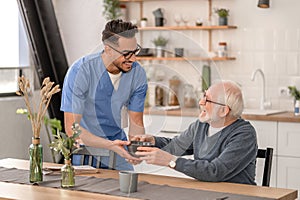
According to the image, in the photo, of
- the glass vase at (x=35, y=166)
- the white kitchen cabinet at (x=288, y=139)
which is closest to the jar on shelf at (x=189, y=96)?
the glass vase at (x=35, y=166)

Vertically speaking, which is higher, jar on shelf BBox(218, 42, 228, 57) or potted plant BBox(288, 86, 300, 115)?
jar on shelf BBox(218, 42, 228, 57)

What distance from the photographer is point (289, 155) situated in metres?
4.70

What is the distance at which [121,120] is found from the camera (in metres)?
3.11

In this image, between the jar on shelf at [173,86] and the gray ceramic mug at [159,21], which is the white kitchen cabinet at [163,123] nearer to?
the jar on shelf at [173,86]

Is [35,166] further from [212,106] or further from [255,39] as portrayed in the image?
[255,39]

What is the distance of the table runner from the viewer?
2.65 m

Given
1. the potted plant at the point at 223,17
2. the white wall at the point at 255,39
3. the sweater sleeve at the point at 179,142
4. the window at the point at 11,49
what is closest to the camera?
the sweater sleeve at the point at 179,142

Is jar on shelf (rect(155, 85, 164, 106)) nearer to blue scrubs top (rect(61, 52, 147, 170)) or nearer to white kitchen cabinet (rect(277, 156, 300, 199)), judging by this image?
blue scrubs top (rect(61, 52, 147, 170))

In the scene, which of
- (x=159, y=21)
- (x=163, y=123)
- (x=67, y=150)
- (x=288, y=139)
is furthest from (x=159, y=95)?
(x=159, y=21)

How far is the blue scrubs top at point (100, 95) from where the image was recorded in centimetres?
305

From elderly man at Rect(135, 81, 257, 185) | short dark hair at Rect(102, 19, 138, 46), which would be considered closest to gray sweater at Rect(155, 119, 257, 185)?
elderly man at Rect(135, 81, 257, 185)

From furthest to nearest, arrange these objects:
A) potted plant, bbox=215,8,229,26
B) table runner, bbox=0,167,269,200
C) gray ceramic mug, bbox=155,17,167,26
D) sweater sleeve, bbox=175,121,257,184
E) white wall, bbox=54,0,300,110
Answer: gray ceramic mug, bbox=155,17,167,26
potted plant, bbox=215,8,229,26
white wall, bbox=54,0,300,110
sweater sleeve, bbox=175,121,257,184
table runner, bbox=0,167,269,200

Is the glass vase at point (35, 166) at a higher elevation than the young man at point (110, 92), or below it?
below

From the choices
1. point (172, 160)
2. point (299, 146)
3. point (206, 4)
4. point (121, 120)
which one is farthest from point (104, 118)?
point (206, 4)
